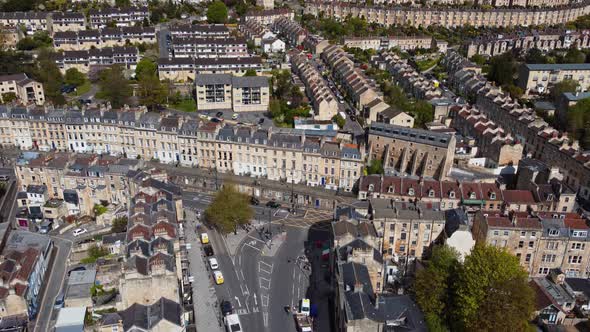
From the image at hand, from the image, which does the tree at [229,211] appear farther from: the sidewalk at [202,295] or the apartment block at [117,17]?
the apartment block at [117,17]

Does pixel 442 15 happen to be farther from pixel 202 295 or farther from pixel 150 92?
pixel 202 295

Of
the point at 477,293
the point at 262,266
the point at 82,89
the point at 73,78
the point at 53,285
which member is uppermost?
the point at 73,78

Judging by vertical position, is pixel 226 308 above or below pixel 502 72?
below

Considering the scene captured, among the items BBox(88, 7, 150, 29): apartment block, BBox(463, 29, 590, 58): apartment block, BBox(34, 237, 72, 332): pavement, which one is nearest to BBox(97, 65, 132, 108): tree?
BBox(34, 237, 72, 332): pavement

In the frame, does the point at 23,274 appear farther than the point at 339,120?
No

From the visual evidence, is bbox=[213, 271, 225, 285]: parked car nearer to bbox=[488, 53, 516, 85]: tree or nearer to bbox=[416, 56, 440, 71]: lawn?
bbox=[488, 53, 516, 85]: tree

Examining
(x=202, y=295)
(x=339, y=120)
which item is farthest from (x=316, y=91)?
(x=202, y=295)

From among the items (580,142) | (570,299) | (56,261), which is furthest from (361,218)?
(580,142)
